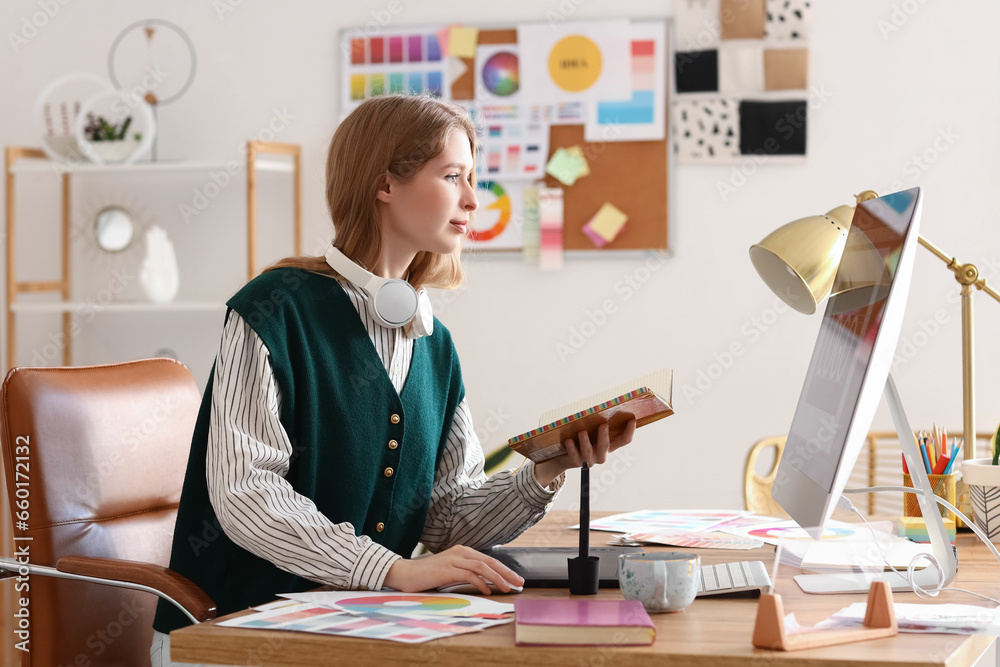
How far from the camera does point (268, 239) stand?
3076 millimetres

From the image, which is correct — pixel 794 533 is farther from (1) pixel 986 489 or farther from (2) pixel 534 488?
(2) pixel 534 488

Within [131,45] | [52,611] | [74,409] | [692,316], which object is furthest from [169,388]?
[131,45]

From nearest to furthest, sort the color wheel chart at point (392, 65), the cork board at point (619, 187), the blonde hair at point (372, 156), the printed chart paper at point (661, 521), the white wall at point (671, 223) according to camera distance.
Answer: the blonde hair at point (372, 156) → the printed chart paper at point (661, 521) → the white wall at point (671, 223) → the cork board at point (619, 187) → the color wheel chart at point (392, 65)

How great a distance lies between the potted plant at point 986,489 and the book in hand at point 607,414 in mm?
563

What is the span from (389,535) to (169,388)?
1.84ft

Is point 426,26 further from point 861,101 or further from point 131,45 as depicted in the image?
point 861,101

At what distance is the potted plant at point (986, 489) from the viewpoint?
146 cm

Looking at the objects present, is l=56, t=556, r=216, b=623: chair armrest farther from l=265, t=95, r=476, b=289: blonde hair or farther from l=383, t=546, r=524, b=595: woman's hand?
l=265, t=95, r=476, b=289: blonde hair

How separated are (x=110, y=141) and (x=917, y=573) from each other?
2.53m

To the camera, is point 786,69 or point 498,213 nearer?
point 786,69

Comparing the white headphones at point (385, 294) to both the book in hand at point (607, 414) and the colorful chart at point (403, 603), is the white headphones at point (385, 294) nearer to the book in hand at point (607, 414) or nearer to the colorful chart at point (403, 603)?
the book in hand at point (607, 414)

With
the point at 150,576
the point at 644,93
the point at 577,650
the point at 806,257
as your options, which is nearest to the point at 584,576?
the point at 577,650

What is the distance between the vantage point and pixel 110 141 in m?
2.91

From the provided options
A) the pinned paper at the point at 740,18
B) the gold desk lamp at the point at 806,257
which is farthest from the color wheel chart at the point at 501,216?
the gold desk lamp at the point at 806,257
